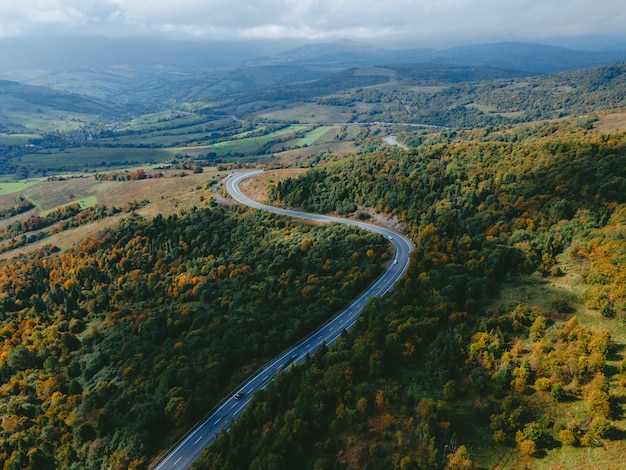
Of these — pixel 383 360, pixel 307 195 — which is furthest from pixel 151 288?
pixel 383 360

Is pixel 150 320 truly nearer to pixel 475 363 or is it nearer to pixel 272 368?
pixel 272 368

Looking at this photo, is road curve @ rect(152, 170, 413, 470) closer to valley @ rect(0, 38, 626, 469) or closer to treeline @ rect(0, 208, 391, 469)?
valley @ rect(0, 38, 626, 469)

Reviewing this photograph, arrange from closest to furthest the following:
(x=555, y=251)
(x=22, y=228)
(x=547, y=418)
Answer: (x=547, y=418) → (x=555, y=251) → (x=22, y=228)

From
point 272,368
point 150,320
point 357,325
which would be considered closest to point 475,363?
point 357,325

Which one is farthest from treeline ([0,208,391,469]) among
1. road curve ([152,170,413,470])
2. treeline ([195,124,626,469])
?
treeline ([195,124,626,469])

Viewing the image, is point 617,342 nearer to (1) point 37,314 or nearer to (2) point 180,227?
(2) point 180,227

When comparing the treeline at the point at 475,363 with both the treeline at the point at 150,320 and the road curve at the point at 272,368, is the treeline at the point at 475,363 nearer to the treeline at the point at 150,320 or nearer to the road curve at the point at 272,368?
the road curve at the point at 272,368

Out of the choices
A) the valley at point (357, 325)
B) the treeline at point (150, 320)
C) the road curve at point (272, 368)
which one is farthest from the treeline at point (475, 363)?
the treeline at point (150, 320)
